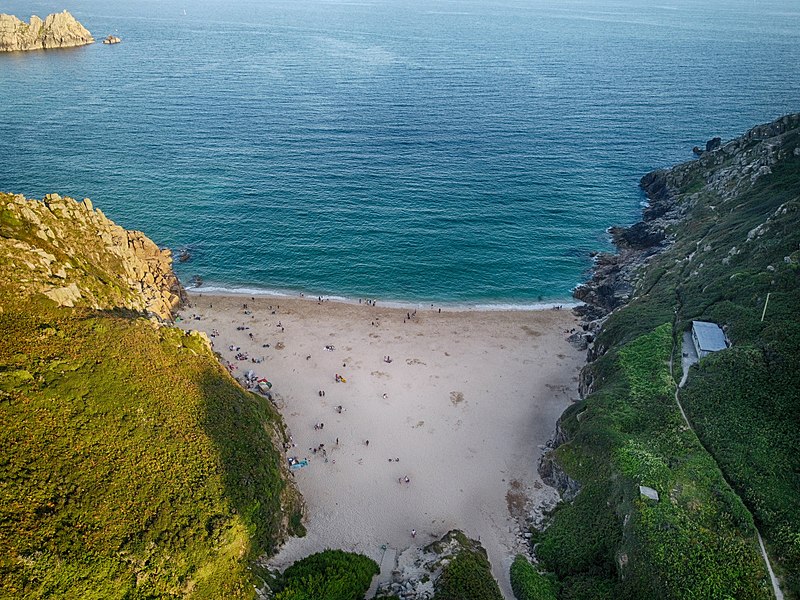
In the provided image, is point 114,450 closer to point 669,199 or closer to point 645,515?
point 645,515

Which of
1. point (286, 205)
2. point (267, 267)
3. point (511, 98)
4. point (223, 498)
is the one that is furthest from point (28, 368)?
point (511, 98)

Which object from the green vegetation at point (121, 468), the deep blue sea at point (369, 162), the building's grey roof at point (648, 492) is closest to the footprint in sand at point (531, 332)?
the deep blue sea at point (369, 162)

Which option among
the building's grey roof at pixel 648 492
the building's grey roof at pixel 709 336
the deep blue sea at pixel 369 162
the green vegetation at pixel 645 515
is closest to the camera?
the green vegetation at pixel 645 515

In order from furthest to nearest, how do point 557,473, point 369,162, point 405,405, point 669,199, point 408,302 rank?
point 369,162 < point 669,199 < point 408,302 < point 405,405 < point 557,473

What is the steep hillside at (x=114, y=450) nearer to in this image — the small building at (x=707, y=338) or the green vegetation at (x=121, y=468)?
the green vegetation at (x=121, y=468)

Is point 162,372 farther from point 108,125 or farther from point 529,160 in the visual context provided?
point 108,125

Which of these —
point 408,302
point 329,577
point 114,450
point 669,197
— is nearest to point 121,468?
point 114,450

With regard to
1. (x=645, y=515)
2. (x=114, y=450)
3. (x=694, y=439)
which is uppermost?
(x=694, y=439)
